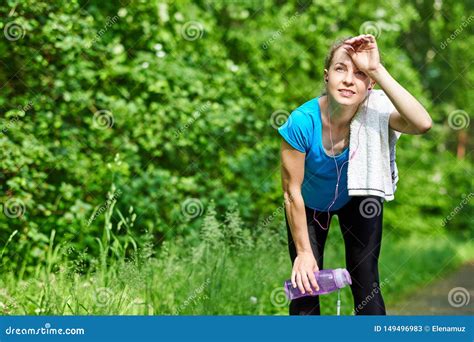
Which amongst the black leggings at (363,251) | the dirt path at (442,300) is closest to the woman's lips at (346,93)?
the black leggings at (363,251)

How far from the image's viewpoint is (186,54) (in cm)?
639

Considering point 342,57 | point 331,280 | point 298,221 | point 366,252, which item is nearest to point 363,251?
point 366,252

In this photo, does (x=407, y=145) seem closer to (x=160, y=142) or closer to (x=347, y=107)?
(x=160, y=142)

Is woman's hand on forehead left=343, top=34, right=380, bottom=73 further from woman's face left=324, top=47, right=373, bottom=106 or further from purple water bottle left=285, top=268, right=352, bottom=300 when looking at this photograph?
purple water bottle left=285, top=268, right=352, bottom=300

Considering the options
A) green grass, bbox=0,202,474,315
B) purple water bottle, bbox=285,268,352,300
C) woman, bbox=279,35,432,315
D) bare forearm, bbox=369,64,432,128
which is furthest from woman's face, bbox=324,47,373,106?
green grass, bbox=0,202,474,315

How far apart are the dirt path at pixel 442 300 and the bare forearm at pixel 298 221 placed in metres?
2.66

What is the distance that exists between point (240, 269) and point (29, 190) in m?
1.46

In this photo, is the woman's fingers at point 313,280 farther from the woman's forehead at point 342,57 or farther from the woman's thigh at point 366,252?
the woman's forehead at point 342,57

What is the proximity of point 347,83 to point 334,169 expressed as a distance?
1.24ft

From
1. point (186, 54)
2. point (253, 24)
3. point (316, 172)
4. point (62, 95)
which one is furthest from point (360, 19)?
point (316, 172)

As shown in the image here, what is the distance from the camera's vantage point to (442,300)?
6.79 metres

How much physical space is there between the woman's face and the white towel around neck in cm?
8

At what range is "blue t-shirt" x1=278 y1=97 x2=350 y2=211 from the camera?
3264mm

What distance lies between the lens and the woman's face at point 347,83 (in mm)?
3195
